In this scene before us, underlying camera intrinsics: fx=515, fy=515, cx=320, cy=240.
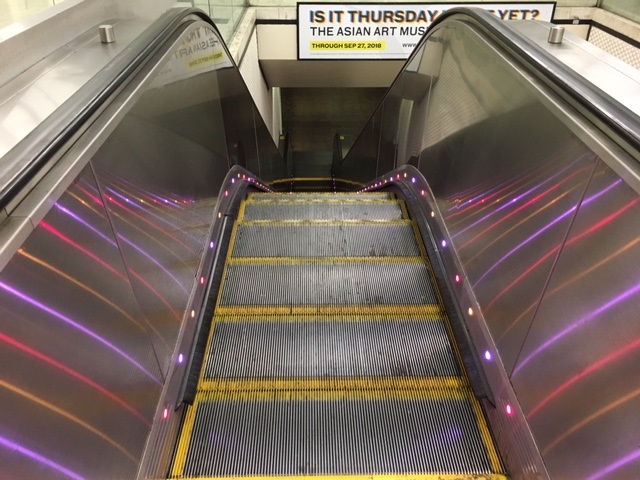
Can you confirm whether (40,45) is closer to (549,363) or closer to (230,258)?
(230,258)

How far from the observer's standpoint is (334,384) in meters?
2.10

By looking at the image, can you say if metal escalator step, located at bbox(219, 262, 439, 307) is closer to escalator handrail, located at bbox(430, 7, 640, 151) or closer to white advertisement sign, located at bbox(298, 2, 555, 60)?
escalator handrail, located at bbox(430, 7, 640, 151)

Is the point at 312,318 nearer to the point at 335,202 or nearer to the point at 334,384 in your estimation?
the point at 334,384

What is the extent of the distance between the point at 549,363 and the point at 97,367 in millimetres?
1331

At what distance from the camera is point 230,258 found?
3041 millimetres

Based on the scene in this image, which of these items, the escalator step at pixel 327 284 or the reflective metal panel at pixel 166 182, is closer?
the reflective metal panel at pixel 166 182

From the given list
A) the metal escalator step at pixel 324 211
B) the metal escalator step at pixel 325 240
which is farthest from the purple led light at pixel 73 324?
the metal escalator step at pixel 324 211

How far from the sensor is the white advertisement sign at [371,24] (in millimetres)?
8570

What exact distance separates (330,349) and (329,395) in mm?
281

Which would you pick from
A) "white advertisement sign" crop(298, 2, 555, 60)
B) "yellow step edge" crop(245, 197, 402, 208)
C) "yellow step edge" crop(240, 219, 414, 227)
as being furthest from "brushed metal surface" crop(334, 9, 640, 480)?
"white advertisement sign" crop(298, 2, 555, 60)

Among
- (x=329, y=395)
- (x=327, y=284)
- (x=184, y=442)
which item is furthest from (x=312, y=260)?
(x=184, y=442)

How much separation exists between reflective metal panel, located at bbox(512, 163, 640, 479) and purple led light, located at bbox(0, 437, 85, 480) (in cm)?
129

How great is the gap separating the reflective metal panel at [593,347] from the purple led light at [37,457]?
4.22ft

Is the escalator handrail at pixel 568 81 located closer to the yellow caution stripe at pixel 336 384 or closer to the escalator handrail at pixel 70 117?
the yellow caution stripe at pixel 336 384
